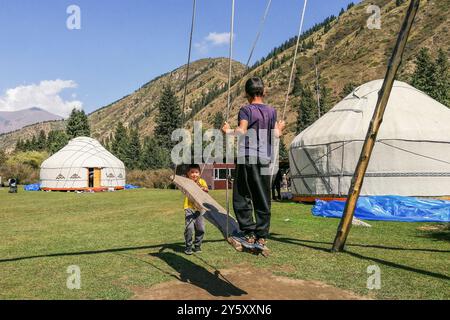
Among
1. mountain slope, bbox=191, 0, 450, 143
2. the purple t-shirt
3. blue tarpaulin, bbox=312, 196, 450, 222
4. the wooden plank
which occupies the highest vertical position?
mountain slope, bbox=191, 0, 450, 143

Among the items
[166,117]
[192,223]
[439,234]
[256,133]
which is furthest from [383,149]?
[166,117]

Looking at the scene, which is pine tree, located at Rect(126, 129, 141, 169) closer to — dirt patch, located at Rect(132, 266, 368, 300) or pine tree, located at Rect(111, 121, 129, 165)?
pine tree, located at Rect(111, 121, 129, 165)

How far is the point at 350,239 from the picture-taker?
876cm

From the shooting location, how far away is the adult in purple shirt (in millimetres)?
4523

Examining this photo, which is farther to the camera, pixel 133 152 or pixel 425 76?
pixel 133 152

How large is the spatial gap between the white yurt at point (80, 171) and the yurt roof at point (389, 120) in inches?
904

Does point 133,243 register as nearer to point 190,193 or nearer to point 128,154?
point 190,193

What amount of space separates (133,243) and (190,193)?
11.1 feet

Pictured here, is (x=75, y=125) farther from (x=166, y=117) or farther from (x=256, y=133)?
(x=256, y=133)

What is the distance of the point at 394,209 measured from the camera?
42.7ft

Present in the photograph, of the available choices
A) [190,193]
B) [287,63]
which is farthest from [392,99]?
[287,63]

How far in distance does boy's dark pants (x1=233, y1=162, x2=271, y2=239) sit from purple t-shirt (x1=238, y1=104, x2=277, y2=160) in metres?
0.17

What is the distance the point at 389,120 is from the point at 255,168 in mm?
13219

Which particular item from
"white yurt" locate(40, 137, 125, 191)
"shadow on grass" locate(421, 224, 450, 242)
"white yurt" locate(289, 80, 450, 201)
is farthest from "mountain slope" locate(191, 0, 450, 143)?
"shadow on grass" locate(421, 224, 450, 242)
